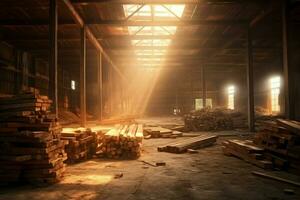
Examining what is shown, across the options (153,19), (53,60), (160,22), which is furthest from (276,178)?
(153,19)

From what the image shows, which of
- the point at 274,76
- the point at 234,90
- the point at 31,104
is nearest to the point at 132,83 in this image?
the point at 234,90

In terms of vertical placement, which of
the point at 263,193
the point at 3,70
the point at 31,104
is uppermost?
the point at 3,70

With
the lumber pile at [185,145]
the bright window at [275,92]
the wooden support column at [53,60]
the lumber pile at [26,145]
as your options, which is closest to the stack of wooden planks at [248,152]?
the lumber pile at [185,145]

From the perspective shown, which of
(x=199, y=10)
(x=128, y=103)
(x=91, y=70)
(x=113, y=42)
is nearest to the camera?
(x=199, y=10)

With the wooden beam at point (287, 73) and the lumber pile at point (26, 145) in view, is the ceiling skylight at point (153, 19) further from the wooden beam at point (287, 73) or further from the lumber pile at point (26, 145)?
the lumber pile at point (26, 145)

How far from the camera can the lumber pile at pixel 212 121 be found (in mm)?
16672

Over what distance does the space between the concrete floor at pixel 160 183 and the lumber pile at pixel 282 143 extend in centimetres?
51

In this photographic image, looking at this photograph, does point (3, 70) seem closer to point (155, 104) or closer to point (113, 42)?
point (113, 42)

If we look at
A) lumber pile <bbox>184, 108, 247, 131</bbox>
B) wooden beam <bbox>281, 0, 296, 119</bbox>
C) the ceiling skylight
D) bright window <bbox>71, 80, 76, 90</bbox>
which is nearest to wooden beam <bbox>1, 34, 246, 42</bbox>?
the ceiling skylight

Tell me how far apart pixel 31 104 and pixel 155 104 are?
30.0 metres

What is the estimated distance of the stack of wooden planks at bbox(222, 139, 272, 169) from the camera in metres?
7.05

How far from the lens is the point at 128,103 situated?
117 feet

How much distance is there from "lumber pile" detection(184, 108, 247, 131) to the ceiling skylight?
515 centimetres

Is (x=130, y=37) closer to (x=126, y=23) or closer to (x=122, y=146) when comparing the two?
(x=126, y=23)
